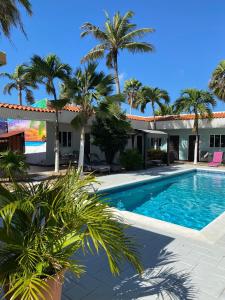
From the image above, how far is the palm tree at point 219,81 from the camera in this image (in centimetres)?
1948

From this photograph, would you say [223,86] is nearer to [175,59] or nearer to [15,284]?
[175,59]

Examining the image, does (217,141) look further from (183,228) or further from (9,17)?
(9,17)

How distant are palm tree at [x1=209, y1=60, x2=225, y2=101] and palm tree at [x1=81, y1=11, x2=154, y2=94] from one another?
19.9 feet

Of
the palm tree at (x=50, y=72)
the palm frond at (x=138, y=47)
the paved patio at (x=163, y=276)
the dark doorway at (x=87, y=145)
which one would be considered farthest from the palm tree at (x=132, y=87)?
the paved patio at (x=163, y=276)

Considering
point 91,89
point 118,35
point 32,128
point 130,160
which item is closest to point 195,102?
point 130,160

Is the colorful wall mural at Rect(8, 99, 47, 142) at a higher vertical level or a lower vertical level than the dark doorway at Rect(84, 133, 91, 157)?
higher

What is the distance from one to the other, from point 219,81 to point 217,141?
5.69 metres

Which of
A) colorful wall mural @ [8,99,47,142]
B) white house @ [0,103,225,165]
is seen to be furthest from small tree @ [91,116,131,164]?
colorful wall mural @ [8,99,47,142]

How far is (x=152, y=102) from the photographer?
23.5m

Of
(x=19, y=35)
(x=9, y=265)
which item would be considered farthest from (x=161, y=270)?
(x=19, y=35)

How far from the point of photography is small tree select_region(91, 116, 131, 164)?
633 inches

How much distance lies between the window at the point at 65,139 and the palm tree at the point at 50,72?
6234mm

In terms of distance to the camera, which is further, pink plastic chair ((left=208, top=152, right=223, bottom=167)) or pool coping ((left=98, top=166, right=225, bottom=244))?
pink plastic chair ((left=208, top=152, right=223, bottom=167))

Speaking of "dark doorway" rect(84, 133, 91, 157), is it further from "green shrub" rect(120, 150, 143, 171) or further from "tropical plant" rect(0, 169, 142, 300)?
"tropical plant" rect(0, 169, 142, 300)
